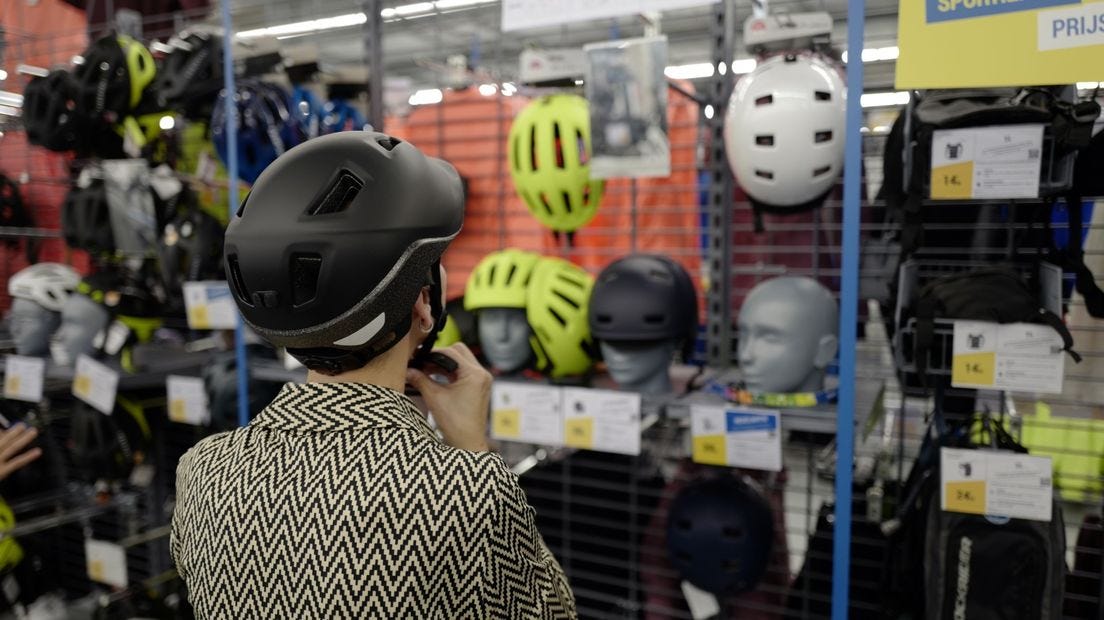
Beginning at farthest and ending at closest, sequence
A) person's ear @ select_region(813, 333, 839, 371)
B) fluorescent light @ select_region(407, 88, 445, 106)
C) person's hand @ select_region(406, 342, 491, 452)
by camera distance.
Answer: fluorescent light @ select_region(407, 88, 445, 106)
person's ear @ select_region(813, 333, 839, 371)
person's hand @ select_region(406, 342, 491, 452)

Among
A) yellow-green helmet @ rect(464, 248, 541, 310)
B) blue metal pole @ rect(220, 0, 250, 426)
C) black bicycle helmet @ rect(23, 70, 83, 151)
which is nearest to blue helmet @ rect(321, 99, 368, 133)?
blue metal pole @ rect(220, 0, 250, 426)

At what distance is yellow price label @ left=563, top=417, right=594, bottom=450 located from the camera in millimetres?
1910

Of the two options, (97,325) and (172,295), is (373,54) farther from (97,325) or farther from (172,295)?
(97,325)

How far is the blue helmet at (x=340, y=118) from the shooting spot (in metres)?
2.62

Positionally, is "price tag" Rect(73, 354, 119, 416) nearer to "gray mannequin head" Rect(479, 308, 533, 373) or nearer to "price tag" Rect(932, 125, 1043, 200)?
"gray mannequin head" Rect(479, 308, 533, 373)

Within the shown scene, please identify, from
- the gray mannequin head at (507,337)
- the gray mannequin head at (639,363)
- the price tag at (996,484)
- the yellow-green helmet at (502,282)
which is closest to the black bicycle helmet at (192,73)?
the yellow-green helmet at (502,282)

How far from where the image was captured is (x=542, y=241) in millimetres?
3375

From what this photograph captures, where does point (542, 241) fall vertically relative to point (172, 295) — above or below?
above

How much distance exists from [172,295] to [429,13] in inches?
Result: 56.0

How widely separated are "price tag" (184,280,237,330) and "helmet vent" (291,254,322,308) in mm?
1724

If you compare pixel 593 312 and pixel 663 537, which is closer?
pixel 593 312

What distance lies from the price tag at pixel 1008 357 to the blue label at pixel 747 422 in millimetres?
403

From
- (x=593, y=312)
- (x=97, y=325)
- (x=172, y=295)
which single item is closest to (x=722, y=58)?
(x=593, y=312)

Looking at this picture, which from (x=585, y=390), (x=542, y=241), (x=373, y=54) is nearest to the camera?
(x=585, y=390)
